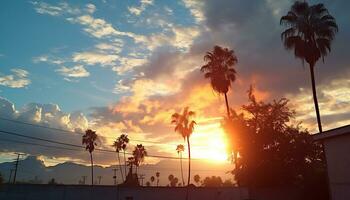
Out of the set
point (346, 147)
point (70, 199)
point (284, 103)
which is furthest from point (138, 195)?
point (346, 147)

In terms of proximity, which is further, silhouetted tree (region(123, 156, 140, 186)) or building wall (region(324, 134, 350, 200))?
silhouetted tree (region(123, 156, 140, 186))

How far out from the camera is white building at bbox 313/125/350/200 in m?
21.4

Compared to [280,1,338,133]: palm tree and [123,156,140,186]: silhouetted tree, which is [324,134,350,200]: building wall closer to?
[280,1,338,133]: palm tree

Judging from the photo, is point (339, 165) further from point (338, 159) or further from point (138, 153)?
point (138, 153)

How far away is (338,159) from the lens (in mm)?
21938

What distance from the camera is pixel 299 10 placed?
1347 inches

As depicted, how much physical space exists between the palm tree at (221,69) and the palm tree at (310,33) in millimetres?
12782

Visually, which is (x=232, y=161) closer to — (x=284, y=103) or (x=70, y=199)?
(x=284, y=103)

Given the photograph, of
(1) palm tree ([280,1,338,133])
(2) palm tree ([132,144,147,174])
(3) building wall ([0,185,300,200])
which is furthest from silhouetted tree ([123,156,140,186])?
(1) palm tree ([280,1,338,133])

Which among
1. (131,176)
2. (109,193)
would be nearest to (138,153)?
(131,176)

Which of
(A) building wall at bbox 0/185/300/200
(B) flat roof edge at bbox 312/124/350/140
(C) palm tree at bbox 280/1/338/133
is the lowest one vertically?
(A) building wall at bbox 0/185/300/200

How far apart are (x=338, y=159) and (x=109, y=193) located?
33592 mm

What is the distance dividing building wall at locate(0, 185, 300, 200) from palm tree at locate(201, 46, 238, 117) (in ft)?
36.2

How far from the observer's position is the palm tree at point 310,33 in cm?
3334
